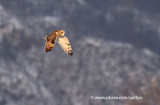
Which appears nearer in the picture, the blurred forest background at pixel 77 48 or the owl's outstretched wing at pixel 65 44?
the owl's outstretched wing at pixel 65 44

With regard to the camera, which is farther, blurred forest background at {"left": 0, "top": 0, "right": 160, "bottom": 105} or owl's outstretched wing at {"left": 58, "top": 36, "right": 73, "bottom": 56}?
blurred forest background at {"left": 0, "top": 0, "right": 160, "bottom": 105}

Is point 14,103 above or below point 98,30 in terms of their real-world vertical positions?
below

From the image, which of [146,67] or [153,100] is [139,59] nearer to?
[146,67]

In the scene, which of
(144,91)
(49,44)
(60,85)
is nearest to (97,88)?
(60,85)

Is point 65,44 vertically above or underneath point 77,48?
underneath

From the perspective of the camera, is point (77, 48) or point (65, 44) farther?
point (77, 48)

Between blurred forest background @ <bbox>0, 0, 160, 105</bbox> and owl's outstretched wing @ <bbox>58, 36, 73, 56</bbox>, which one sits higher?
blurred forest background @ <bbox>0, 0, 160, 105</bbox>

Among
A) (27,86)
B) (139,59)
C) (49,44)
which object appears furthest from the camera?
(139,59)

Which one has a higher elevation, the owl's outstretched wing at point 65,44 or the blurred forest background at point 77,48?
the blurred forest background at point 77,48
